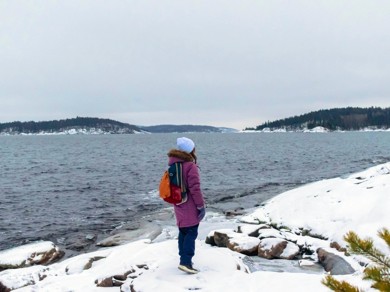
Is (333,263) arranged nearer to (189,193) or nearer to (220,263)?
(220,263)

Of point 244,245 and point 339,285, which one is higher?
point 339,285

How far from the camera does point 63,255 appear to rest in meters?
13.2

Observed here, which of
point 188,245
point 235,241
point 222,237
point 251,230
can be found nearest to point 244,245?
point 235,241

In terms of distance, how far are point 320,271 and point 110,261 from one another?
16.5 feet

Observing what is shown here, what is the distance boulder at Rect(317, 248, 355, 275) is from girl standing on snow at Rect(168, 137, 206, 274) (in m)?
3.58

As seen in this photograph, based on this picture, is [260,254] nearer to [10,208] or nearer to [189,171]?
[189,171]

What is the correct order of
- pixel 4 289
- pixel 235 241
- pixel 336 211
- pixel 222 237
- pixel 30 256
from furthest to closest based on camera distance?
pixel 336 211 → pixel 30 256 → pixel 222 237 → pixel 235 241 → pixel 4 289

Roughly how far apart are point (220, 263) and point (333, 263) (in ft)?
10.4

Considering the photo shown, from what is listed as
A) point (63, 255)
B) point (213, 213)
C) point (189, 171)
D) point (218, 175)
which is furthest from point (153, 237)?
point (218, 175)

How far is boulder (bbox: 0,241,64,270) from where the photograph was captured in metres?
11.5

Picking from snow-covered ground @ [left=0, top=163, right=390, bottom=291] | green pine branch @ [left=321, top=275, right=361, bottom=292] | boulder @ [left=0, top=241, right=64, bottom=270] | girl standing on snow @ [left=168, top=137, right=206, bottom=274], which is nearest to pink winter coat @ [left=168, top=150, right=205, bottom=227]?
girl standing on snow @ [left=168, top=137, right=206, bottom=274]

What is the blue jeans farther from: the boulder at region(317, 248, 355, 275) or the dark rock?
the dark rock

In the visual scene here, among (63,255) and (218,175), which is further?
(218,175)

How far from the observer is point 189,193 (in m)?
7.05
